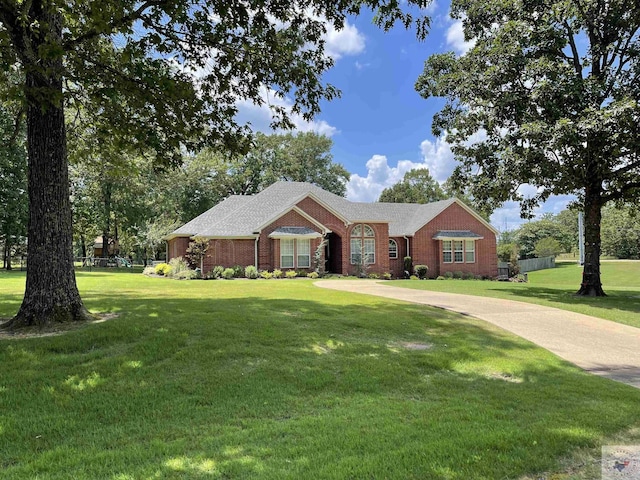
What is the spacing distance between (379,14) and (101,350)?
26.9 feet

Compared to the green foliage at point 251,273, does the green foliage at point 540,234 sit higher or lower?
higher

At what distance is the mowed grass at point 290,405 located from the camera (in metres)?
3.48

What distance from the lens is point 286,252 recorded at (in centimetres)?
2603

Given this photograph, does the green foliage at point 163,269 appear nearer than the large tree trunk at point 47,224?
No

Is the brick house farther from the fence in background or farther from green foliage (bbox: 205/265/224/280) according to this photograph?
the fence in background

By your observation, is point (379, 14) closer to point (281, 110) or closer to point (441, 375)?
point (281, 110)

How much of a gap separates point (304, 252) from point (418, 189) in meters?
35.9

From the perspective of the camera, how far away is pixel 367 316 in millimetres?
10141

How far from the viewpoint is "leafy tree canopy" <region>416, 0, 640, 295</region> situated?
544 inches

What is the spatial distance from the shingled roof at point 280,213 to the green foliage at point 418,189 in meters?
24.5

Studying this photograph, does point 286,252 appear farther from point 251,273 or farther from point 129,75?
point 129,75

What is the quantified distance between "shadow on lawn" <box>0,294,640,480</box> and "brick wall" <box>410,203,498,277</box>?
21915 millimetres

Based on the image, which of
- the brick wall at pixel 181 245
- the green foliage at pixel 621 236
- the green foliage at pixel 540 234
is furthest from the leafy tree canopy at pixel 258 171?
the green foliage at pixel 621 236

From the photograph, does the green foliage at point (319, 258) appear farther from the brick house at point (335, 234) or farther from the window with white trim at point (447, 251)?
the window with white trim at point (447, 251)
